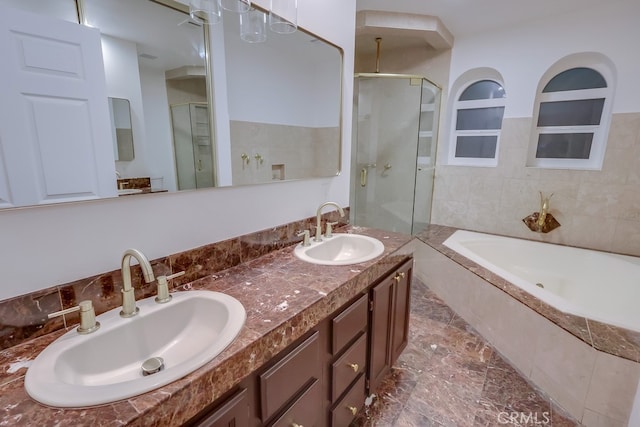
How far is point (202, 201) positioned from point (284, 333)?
0.62m

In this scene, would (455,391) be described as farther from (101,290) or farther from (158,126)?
(158,126)

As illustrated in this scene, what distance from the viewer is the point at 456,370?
5.99 feet

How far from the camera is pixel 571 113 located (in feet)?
8.65

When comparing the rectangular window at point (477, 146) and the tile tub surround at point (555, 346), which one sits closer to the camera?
the tile tub surround at point (555, 346)

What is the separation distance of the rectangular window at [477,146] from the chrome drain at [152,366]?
326 cm

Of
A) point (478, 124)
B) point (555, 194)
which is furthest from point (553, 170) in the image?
point (478, 124)

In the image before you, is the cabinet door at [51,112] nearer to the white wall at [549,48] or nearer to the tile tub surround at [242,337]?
the tile tub surround at [242,337]

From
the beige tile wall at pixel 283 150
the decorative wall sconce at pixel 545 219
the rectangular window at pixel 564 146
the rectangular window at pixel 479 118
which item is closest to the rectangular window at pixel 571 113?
the rectangular window at pixel 564 146

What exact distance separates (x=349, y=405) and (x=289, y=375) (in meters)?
0.59

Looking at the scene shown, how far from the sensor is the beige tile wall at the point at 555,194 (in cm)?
233

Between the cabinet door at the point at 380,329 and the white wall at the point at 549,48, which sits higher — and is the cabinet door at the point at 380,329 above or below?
below

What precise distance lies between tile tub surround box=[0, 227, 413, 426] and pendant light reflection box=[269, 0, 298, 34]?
38.6 inches

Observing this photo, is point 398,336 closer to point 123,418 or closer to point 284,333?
point 284,333

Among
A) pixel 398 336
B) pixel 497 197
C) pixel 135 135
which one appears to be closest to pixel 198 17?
pixel 135 135
